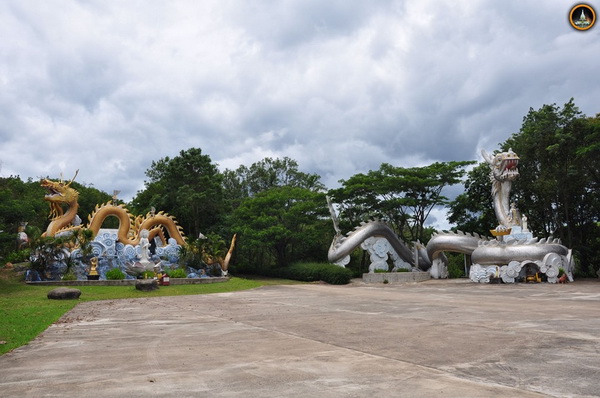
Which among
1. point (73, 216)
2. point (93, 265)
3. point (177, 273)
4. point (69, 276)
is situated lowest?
point (69, 276)

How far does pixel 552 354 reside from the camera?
604cm

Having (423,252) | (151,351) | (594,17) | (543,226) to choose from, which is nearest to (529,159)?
(543,226)

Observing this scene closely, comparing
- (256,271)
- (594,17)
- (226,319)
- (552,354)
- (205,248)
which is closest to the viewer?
(552,354)

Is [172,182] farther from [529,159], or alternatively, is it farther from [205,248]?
[529,159]

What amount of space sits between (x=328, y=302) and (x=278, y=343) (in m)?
7.45

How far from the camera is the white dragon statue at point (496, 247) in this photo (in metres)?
22.4

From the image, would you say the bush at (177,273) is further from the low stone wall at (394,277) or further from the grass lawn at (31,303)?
the low stone wall at (394,277)

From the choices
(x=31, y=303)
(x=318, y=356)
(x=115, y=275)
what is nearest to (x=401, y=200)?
(x=115, y=275)

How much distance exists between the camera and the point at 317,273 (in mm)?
28562

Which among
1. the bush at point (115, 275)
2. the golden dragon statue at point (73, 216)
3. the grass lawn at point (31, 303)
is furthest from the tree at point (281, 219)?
the bush at point (115, 275)

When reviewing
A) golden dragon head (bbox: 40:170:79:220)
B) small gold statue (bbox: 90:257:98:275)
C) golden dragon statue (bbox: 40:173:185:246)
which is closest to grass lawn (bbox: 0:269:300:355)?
small gold statue (bbox: 90:257:98:275)

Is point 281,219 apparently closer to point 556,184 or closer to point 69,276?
point 69,276

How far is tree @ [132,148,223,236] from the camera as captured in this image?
37.6 m

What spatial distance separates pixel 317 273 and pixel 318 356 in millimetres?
22348
